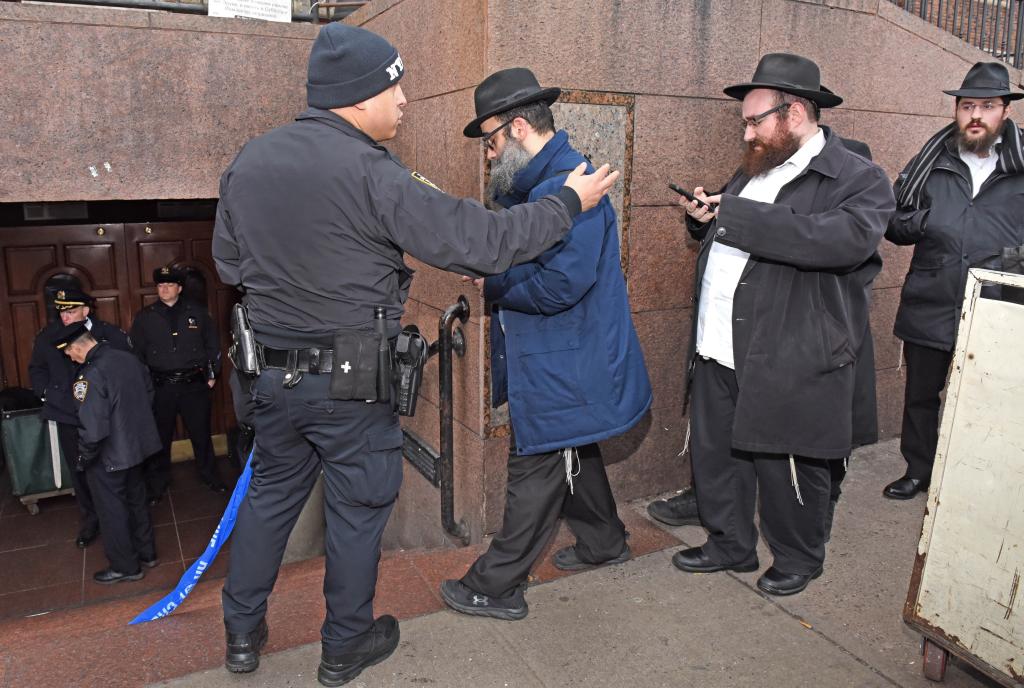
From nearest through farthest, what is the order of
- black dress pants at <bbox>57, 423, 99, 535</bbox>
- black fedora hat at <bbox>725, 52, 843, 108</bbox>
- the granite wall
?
black fedora hat at <bbox>725, 52, 843, 108</bbox>, the granite wall, black dress pants at <bbox>57, 423, 99, 535</bbox>

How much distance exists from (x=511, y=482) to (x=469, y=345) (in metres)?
0.86

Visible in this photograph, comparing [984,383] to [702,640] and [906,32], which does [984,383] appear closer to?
[702,640]

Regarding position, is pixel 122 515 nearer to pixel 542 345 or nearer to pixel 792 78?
pixel 542 345

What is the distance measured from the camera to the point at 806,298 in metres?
2.93

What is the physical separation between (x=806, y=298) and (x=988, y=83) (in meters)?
1.82

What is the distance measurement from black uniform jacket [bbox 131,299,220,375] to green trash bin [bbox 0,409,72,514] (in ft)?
3.46

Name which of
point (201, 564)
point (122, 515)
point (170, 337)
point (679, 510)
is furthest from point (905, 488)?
point (170, 337)

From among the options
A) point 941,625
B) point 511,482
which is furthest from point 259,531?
point 941,625

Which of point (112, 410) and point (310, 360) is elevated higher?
point (310, 360)

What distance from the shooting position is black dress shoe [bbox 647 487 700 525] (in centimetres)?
380

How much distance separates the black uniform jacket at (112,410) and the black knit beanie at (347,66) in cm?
349

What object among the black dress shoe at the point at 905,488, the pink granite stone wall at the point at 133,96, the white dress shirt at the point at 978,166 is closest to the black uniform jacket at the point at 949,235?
the white dress shirt at the point at 978,166

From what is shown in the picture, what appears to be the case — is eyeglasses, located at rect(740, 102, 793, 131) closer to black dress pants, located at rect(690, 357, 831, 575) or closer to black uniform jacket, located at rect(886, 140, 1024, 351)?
black dress pants, located at rect(690, 357, 831, 575)

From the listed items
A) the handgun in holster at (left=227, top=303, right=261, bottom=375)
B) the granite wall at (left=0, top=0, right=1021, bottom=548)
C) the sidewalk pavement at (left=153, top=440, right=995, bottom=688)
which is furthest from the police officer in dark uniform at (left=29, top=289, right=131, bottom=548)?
the sidewalk pavement at (left=153, top=440, right=995, bottom=688)
